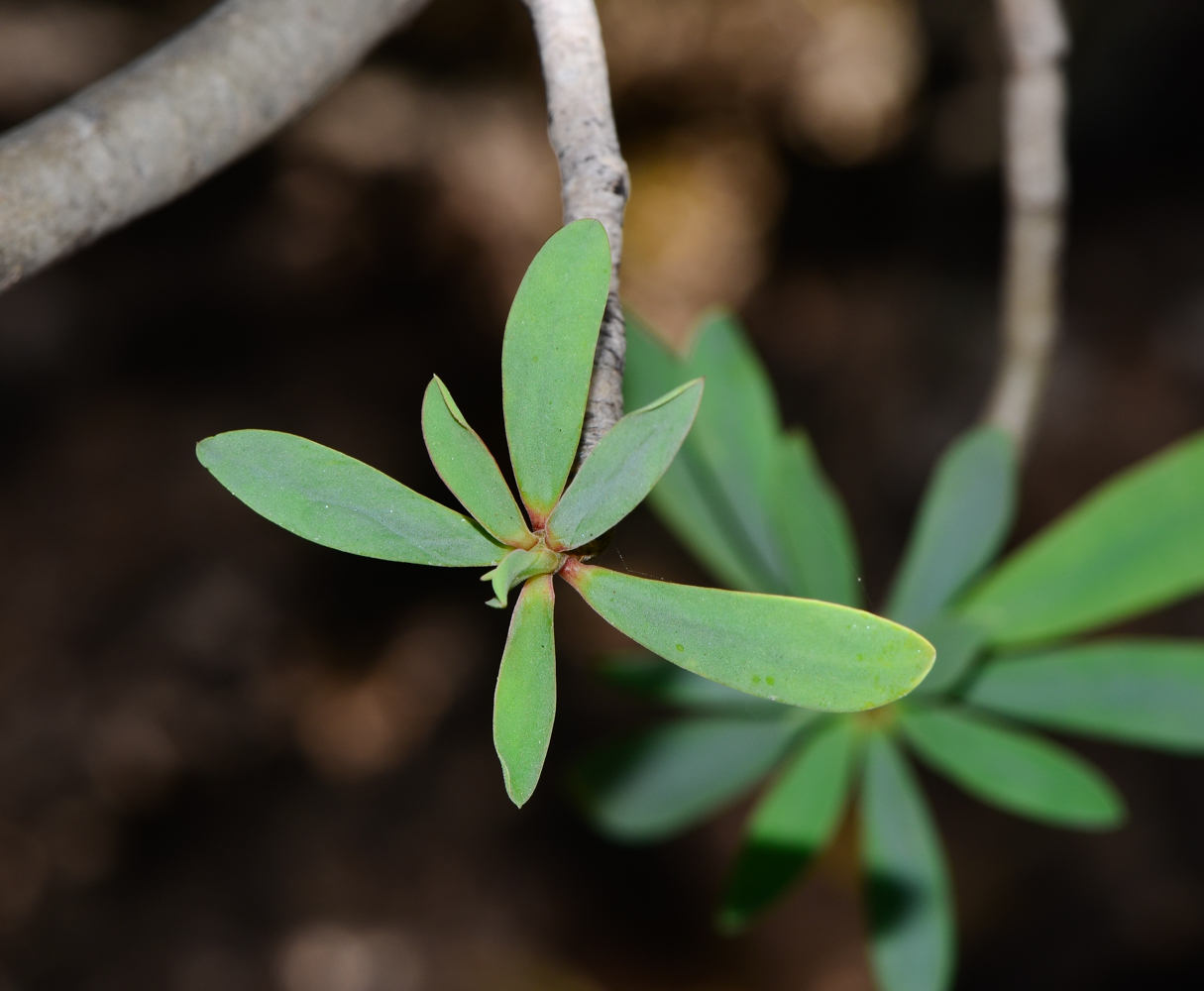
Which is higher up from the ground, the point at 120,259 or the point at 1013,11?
the point at 120,259

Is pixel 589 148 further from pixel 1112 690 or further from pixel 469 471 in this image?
pixel 1112 690

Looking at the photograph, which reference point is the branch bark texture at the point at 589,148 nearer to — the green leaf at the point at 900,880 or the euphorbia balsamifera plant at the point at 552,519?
the euphorbia balsamifera plant at the point at 552,519

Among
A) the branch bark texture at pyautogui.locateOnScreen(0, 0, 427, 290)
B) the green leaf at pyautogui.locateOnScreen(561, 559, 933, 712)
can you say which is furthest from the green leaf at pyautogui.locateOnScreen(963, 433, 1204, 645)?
the branch bark texture at pyautogui.locateOnScreen(0, 0, 427, 290)

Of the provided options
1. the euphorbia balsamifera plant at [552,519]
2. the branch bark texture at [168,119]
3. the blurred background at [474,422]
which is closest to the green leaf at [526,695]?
the euphorbia balsamifera plant at [552,519]

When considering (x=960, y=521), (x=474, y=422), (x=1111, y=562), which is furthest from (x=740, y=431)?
(x=474, y=422)

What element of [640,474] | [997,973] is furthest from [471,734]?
[640,474]

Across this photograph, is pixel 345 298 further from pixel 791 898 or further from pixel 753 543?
pixel 791 898

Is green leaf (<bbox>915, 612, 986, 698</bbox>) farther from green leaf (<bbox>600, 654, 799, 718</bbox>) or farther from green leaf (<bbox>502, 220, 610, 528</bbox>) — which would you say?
green leaf (<bbox>502, 220, 610, 528</bbox>)
